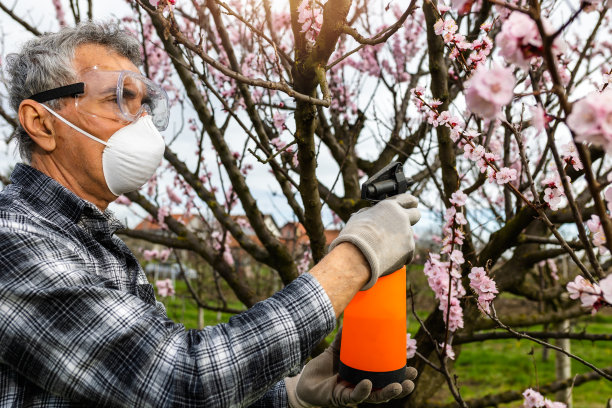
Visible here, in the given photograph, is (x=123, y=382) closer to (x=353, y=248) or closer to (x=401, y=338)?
(x=353, y=248)

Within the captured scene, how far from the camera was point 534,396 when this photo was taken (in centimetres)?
223

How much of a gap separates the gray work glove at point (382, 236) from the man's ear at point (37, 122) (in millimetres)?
1100

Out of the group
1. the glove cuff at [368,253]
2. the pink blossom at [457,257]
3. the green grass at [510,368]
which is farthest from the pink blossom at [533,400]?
the green grass at [510,368]

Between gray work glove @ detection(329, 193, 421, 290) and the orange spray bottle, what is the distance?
86mm

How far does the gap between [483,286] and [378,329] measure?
0.91 metres

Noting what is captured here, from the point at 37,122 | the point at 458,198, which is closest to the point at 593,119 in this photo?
the point at 458,198

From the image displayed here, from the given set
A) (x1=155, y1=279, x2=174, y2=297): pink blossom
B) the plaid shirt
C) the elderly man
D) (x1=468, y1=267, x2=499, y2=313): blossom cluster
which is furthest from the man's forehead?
(x1=155, y1=279, x2=174, y2=297): pink blossom

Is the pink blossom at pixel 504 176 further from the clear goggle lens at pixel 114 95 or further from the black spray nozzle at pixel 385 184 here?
the clear goggle lens at pixel 114 95

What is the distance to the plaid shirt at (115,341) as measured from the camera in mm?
1067

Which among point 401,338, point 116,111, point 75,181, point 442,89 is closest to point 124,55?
point 116,111

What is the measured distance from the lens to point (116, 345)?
1075mm

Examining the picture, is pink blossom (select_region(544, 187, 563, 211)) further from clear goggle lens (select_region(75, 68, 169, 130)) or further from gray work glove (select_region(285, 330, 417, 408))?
clear goggle lens (select_region(75, 68, 169, 130))

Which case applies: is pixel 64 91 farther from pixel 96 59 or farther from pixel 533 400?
pixel 533 400

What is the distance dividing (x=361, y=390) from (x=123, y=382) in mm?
734
